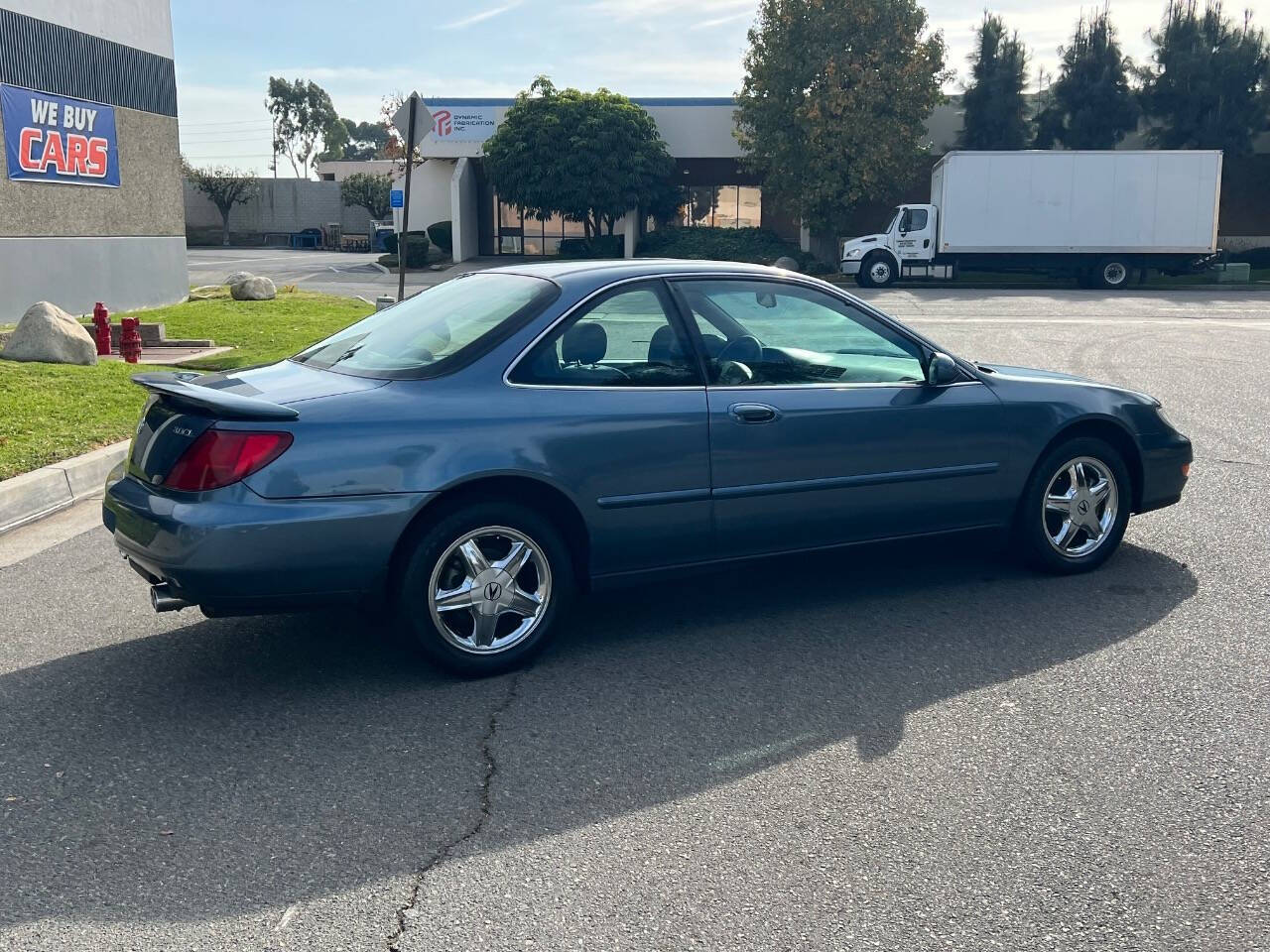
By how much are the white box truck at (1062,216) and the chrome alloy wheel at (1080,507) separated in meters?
30.3

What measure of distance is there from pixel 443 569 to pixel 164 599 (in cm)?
101

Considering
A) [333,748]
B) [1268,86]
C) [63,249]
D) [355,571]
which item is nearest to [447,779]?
[333,748]

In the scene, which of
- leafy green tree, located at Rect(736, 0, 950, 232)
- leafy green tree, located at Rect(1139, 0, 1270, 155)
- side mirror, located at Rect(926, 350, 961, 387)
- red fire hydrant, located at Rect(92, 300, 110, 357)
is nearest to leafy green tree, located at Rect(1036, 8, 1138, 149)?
leafy green tree, located at Rect(1139, 0, 1270, 155)

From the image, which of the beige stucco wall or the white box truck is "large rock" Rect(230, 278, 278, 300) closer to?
the beige stucco wall

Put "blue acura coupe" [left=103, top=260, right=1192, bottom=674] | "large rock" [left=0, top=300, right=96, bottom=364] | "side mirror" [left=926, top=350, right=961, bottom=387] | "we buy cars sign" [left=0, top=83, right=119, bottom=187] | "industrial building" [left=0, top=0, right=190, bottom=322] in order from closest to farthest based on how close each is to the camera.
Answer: "blue acura coupe" [left=103, top=260, right=1192, bottom=674] → "side mirror" [left=926, top=350, right=961, bottom=387] → "large rock" [left=0, top=300, right=96, bottom=364] → "we buy cars sign" [left=0, top=83, right=119, bottom=187] → "industrial building" [left=0, top=0, right=190, bottom=322]

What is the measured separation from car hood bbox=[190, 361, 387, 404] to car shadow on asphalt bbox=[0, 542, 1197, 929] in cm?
107

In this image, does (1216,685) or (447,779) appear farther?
(1216,685)

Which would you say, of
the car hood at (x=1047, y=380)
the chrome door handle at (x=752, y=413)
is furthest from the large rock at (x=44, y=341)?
the car hood at (x=1047, y=380)

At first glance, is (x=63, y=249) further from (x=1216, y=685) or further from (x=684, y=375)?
(x=1216, y=685)

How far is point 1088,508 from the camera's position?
19.6ft

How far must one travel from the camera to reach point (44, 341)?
498 inches

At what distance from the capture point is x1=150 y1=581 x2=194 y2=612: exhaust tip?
174 inches

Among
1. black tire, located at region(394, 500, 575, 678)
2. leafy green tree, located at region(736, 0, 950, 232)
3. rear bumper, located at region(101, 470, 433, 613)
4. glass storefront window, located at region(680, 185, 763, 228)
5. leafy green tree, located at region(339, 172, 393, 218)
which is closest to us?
rear bumper, located at region(101, 470, 433, 613)

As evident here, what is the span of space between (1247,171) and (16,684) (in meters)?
50.2
